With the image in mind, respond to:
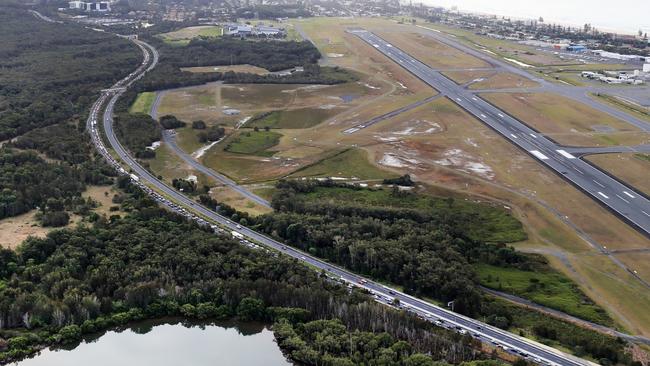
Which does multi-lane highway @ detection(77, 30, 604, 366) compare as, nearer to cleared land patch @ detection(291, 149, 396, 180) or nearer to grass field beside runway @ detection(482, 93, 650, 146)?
cleared land patch @ detection(291, 149, 396, 180)

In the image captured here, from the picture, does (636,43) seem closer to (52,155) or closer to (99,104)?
(99,104)

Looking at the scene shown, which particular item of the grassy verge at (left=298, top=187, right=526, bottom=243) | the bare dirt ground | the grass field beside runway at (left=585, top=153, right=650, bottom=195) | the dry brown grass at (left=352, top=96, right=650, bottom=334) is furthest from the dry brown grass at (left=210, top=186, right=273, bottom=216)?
the grass field beside runway at (left=585, top=153, right=650, bottom=195)

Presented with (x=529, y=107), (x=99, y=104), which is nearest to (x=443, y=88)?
(x=529, y=107)

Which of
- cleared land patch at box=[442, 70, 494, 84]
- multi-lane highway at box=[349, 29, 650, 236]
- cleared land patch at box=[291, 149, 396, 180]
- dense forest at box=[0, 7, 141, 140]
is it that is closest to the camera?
multi-lane highway at box=[349, 29, 650, 236]

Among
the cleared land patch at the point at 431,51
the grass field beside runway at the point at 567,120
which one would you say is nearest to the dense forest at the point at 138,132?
the grass field beside runway at the point at 567,120

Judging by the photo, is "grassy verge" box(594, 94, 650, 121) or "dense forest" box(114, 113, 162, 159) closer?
"dense forest" box(114, 113, 162, 159)

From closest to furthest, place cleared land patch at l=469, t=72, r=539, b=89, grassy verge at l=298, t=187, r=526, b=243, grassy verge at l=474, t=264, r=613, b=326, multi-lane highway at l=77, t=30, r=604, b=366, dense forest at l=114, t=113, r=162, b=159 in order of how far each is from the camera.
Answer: multi-lane highway at l=77, t=30, r=604, b=366 → grassy verge at l=474, t=264, r=613, b=326 → grassy verge at l=298, t=187, r=526, b=243 → dense forest at l=114, t=113, r=162, b=159 → cleared land patch at l=469, t=72, r=539, b=89

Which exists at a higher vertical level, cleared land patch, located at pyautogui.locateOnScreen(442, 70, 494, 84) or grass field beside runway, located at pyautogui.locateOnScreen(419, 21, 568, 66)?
grass field beside runway, located at pyautogui.locateOnScreen(419, 21, 568, 66)
